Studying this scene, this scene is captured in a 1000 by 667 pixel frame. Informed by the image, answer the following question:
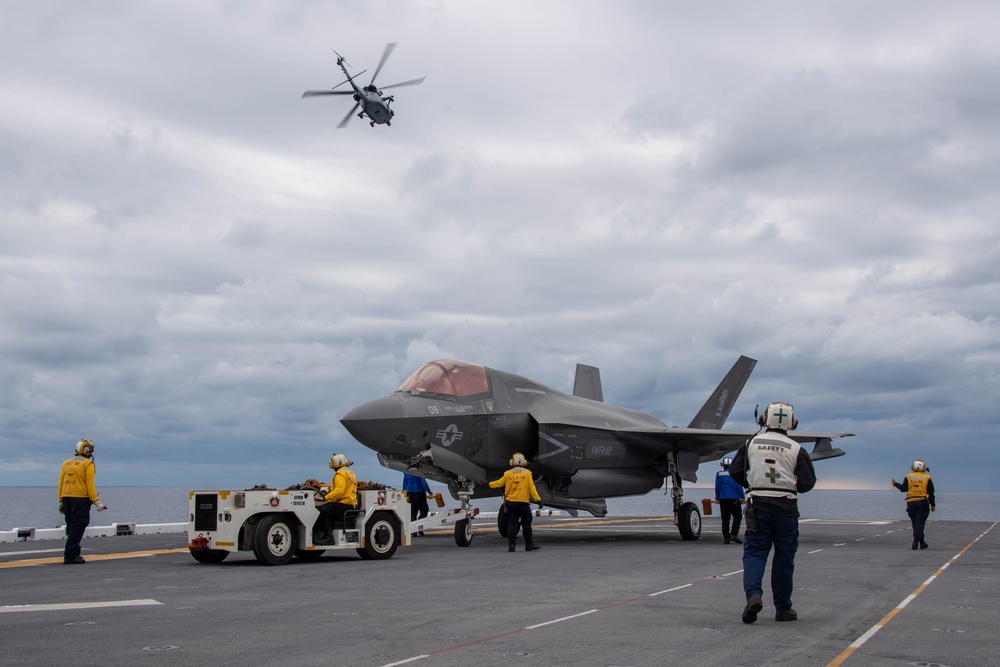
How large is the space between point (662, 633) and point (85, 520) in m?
11.3

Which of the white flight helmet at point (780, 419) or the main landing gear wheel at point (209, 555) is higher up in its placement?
the white flight helmet at point (780, 419)

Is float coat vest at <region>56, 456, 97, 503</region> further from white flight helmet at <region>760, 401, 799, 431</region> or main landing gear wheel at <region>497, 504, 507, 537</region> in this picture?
white flight helmet at <region>760, 401, 799, 431</region>

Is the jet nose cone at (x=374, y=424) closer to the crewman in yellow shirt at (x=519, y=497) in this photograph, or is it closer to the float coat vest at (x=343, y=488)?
the crewman in yellow shirt at (x=519, y=497)

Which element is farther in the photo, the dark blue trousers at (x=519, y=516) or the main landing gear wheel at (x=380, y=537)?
the dark blue trousers at (x=519, y=516)

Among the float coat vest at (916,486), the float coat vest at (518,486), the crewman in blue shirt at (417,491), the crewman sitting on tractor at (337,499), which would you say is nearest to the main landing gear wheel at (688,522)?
the float coat vest at (916,486)

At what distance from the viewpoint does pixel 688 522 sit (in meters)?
21.8

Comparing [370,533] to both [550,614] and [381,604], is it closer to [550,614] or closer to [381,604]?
[381,604]

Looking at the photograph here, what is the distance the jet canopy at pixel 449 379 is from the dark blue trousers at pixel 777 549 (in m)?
11.6

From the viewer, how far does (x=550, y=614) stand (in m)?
9.21

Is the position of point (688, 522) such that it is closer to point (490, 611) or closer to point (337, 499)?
point (337, 499)

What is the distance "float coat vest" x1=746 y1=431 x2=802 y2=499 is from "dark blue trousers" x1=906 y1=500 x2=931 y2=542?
1168 cm

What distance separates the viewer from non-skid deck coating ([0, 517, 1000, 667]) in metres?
7.08

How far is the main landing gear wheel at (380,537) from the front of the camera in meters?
16.1

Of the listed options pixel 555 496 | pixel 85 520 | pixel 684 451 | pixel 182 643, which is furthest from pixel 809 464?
pixel 684 451
